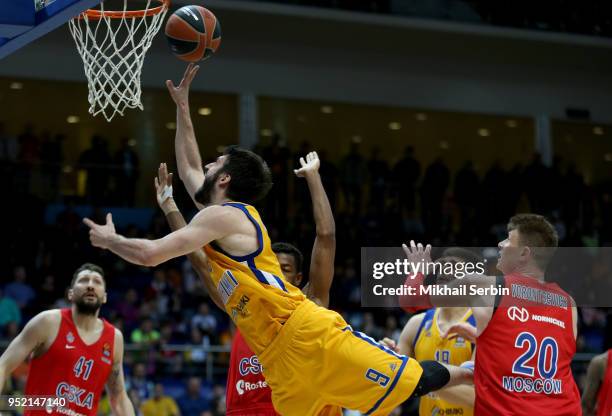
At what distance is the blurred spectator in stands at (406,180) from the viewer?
59.8ft

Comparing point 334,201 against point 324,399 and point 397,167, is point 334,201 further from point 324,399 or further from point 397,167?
point 324,399

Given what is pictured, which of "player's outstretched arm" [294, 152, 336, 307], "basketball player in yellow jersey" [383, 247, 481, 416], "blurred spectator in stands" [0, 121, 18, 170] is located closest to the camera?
"player's outstretched arm" [294, 152, 336, 307]

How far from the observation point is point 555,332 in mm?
5531

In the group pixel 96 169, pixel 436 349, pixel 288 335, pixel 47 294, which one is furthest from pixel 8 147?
pixel 288 335

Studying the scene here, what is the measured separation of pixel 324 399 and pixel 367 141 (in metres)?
16.6

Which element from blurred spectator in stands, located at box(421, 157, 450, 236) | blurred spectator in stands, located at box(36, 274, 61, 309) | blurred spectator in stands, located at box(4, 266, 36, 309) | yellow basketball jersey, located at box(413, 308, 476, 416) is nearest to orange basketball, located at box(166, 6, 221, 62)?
yellow basketball jersey, located at box(413, 308, 476, 416)

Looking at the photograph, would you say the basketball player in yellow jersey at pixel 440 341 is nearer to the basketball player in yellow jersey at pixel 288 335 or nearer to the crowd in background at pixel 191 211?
the basketball player in yellow jersey at pixel 288 335

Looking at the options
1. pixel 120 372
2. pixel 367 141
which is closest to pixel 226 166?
pixel 120 372

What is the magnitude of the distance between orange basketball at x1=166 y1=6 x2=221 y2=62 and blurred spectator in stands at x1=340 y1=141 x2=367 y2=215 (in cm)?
1138

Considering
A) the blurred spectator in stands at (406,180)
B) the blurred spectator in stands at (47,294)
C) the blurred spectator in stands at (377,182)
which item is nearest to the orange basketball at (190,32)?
the blurred spectator in stands at (47,294)

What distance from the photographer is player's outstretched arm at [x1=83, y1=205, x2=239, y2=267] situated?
189 inches

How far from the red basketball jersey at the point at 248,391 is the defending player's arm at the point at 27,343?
1.70m

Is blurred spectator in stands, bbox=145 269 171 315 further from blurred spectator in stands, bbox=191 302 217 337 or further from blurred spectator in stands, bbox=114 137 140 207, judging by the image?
blurred spectator in stands, bbox=114 137 140 207

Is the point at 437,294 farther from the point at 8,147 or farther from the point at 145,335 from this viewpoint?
the point at 8,147
